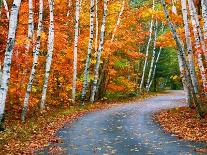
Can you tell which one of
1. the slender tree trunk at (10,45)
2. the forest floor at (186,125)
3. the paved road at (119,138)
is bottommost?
the paved road at (119,138)

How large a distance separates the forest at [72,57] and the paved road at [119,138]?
1.08 metres

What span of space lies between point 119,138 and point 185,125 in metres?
4.07

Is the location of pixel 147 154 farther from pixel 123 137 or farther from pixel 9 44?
pixel 9 44

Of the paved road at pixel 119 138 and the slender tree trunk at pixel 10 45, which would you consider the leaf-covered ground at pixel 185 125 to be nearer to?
the paved road at pixel 119 138

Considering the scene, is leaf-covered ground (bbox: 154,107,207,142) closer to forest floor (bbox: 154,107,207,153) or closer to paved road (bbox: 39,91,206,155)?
forest floor (bbox: 154,107,207,153)

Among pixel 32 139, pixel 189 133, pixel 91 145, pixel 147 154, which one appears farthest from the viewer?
pixel 189 133

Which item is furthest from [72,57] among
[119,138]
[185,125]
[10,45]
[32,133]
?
[119,138]

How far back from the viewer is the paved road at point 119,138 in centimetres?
1158

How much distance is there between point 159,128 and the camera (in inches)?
642

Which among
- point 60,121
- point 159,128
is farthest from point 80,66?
point 159,128

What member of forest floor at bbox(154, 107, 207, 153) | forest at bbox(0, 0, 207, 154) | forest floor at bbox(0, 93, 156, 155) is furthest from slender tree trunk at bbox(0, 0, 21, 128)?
forest floor at bbox(154, 107, 207, 153)

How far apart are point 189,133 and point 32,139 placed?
5.90 m

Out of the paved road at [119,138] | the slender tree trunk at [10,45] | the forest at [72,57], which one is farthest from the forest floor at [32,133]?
the slender tree trunk at [10,45]

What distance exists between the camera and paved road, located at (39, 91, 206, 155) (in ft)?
38.0
